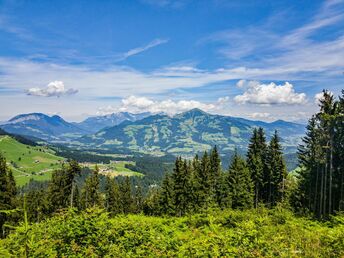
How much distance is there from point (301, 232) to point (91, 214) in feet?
31.4

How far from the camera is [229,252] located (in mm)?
9180

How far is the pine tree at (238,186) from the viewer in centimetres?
5903

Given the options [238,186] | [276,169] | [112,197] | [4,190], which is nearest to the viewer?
[4,190]

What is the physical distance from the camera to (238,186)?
59.0 meters

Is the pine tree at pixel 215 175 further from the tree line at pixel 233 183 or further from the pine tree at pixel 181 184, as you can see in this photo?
the pine tree at pixel 181 184

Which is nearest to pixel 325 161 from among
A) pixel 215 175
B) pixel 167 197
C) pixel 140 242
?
pixel 215 175

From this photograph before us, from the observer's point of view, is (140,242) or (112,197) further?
(112,197)

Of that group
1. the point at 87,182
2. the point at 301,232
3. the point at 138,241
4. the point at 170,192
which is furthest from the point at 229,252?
the point at 87,182

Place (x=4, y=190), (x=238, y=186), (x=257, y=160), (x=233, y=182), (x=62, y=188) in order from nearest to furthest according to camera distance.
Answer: (x=4, y=190) → (x=238, y=186) → (x=233, y=182) → (x=257, y=160) → (x=62, y=188)

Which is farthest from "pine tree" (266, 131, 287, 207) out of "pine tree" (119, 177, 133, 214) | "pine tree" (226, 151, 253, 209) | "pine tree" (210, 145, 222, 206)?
Result: "pine tree" (119, 177, 133, 214)

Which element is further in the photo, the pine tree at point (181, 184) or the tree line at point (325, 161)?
the pine tree at point (181, 184)

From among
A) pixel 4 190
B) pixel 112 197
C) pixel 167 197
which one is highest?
pixel 4 190

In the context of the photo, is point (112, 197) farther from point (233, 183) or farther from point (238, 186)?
point (238, 186)

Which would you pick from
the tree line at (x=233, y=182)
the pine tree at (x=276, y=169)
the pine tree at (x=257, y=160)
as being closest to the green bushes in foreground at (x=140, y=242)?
the tree line at (x=233, y=182)
